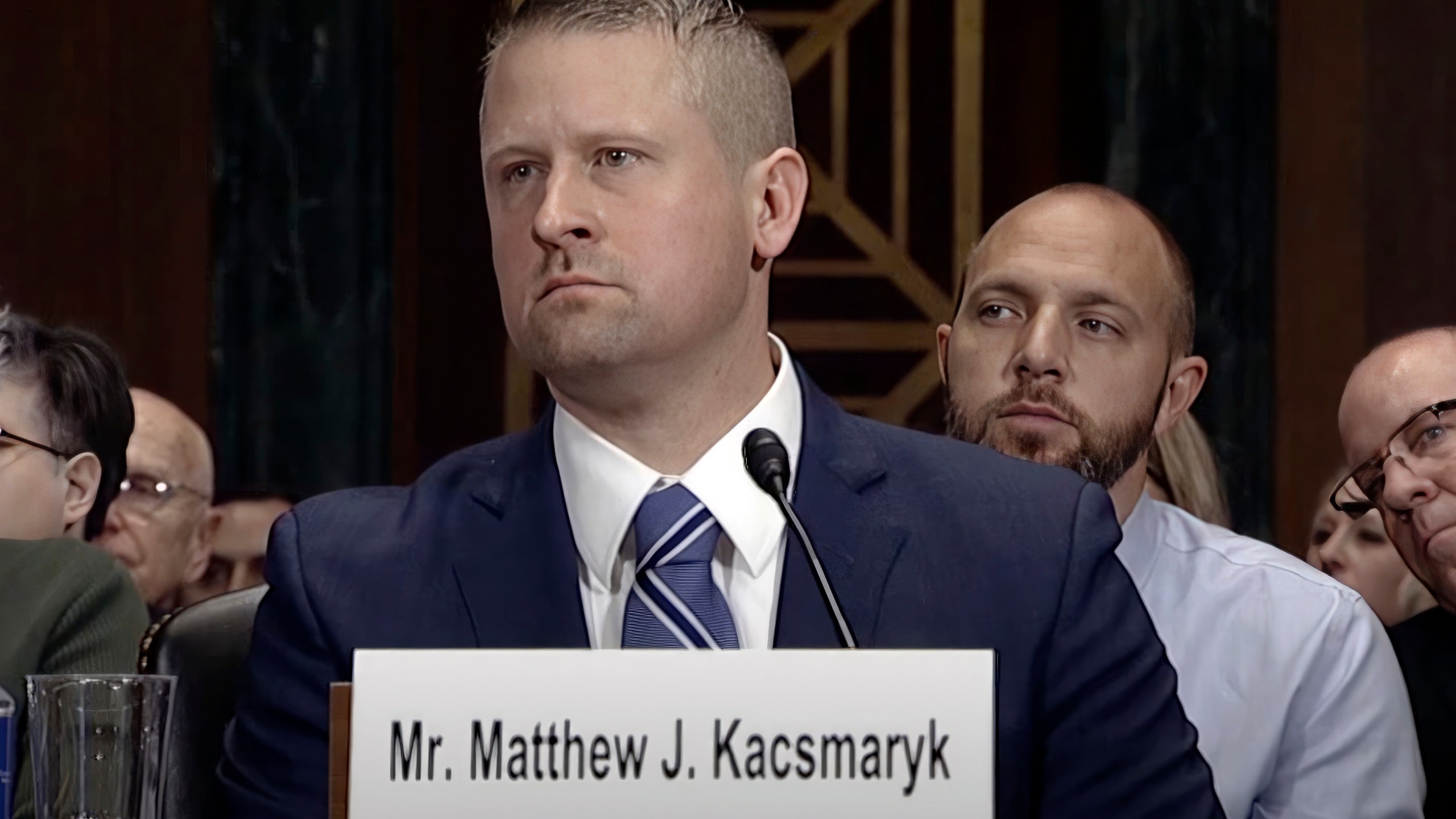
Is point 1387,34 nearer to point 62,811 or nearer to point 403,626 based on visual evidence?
point 403,626

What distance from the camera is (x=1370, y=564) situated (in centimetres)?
321

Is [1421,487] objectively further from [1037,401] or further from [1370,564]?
[1370,564]

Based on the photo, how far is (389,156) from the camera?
4.50m

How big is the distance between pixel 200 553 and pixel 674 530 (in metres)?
2.23

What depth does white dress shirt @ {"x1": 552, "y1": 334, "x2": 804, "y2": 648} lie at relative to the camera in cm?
172

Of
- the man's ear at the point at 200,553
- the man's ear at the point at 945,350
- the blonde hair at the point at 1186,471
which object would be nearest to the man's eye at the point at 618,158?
the man's ear at the point at 945,350

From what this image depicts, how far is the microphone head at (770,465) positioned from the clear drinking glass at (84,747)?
0.52 metres

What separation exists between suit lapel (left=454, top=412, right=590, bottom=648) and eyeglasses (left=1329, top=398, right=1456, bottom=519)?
1328 mm

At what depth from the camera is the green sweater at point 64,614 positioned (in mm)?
2359

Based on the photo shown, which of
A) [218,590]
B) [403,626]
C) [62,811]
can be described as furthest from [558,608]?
[218,590]

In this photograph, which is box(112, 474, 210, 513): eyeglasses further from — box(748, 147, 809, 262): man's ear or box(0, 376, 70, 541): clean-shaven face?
box(748, 147, 809, 262): man's ear

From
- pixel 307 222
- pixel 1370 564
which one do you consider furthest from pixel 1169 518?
pixel 307 222

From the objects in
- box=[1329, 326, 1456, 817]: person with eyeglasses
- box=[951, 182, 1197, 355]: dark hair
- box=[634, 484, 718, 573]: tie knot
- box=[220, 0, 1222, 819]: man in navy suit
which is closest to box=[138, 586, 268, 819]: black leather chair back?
box=[220, 0, 1222, 819]: man in navy suit

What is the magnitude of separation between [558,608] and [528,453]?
210 millimetres
